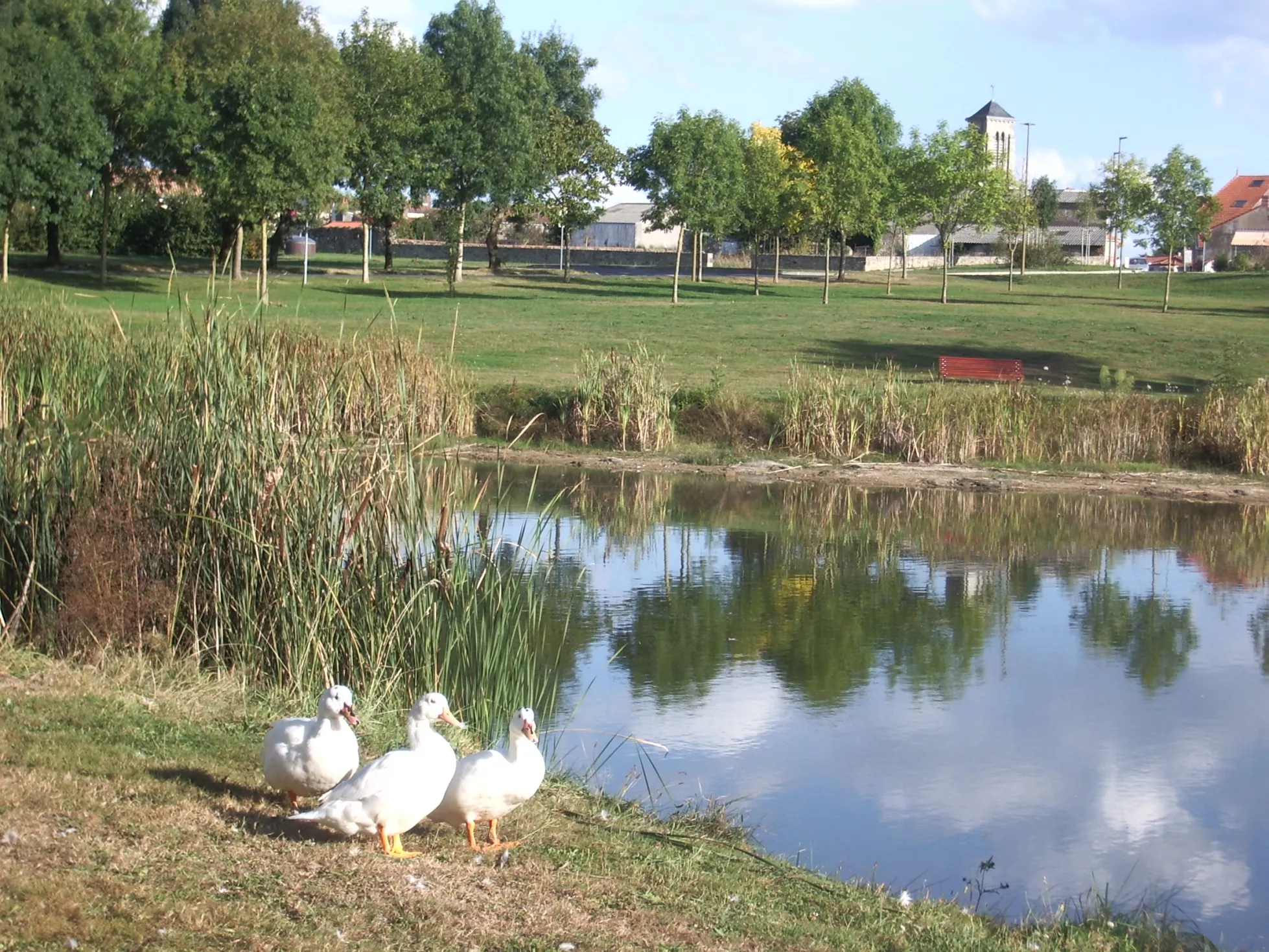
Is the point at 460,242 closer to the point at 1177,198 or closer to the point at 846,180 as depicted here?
the point at 846,180

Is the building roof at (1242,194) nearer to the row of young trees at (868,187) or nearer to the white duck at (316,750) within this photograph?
the row of young trees at (868,187)

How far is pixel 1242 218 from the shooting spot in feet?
348

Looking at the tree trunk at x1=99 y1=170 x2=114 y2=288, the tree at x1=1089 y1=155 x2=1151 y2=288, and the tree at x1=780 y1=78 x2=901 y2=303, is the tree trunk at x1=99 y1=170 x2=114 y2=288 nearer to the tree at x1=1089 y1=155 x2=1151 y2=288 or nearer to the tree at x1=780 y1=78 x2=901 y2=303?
the tree at x1=780 y1=78 x2=901 y2=303

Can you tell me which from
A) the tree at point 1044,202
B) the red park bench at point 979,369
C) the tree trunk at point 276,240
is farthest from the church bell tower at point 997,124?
the red park bench at point 979,369

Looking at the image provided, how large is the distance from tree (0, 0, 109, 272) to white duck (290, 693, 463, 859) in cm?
3649

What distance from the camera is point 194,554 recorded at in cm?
941

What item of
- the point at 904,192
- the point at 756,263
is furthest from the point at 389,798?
the point at 756,263

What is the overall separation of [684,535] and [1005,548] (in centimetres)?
404

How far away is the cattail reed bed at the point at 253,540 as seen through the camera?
9289 mm

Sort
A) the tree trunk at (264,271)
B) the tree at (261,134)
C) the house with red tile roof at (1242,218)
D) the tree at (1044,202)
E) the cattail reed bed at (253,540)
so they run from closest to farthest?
1. the cattail reed bed at (253,540)
2. the tree trunk at (264,271)
3. the tree at (261,134)
4. the tree at (1044,202)
5. the house with red tile roof at (1242,218)

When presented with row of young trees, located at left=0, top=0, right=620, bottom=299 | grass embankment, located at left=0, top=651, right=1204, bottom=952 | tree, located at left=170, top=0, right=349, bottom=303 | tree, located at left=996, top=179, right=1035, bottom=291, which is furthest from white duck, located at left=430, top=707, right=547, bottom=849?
tree, located at left=996, top=179, right=1035, bottom=291

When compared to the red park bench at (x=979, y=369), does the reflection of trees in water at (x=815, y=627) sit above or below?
below

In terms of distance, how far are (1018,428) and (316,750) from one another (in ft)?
63.1

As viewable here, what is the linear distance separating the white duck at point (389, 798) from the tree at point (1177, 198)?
52.6 metres
